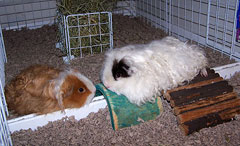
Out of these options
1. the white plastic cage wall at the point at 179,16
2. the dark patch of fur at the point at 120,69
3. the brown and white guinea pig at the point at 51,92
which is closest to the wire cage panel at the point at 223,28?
the white plastic cage wall at the point at 179,16

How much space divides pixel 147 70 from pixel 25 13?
398cm

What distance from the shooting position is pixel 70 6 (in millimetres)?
3283

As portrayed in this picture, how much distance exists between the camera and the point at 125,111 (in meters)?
2.03

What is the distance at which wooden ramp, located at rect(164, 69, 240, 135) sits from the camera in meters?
1.95

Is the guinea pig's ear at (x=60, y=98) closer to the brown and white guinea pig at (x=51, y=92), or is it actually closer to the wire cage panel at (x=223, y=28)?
the brown and white guinea pig at (x=51, y=92)

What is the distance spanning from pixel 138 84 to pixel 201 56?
29.4 inches

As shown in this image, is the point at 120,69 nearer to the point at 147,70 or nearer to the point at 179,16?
the point at 147,70

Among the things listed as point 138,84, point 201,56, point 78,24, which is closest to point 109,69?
point 138,84

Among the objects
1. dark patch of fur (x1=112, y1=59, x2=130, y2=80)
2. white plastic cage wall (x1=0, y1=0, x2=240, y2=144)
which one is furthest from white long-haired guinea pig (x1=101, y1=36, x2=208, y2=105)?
white plastic cage wall (x1=0, y1=0, x2=240, y2=144)

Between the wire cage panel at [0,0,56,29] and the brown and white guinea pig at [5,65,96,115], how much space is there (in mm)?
3158

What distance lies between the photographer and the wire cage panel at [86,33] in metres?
3.21

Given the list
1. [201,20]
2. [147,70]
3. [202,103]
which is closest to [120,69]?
[147,70]

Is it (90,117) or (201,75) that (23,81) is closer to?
(90,117)

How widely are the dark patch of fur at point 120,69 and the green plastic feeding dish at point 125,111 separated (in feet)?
0.65
